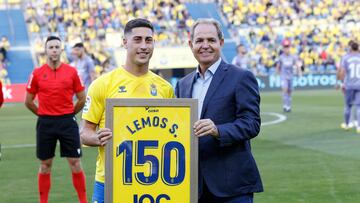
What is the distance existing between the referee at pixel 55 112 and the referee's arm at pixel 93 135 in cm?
402

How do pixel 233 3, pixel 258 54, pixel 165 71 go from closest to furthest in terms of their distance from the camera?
pixel 165 71 < pixel 258 54 < pixel 233 3

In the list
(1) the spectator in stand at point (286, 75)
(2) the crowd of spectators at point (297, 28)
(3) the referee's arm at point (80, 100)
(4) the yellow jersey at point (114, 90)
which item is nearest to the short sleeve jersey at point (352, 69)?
(1) the spectator in stand at point (286, 75)

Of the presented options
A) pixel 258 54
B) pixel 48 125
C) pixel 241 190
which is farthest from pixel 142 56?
pixel 258 54

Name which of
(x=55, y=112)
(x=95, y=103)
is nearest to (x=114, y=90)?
(x=95, y=103)

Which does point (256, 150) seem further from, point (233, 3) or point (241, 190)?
point (233, 3)

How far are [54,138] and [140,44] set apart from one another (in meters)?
4.52

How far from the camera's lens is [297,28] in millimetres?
45688

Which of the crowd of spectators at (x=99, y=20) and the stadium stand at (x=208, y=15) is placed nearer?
the crowd of spectators at (x=99, y=20)

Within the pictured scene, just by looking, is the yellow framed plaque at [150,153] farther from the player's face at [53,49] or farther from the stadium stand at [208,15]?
the stadium stand at [208,15]

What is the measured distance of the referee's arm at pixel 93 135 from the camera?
4793 millimetres

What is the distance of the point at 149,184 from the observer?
4.83 metres

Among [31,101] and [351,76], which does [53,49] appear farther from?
[351,76]

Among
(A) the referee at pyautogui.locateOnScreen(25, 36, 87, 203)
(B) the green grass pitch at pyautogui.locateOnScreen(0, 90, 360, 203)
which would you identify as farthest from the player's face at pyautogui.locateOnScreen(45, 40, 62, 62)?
(B) the green grass pitch at pyautogui.locateOnScreen(0, 90, 360, 203)

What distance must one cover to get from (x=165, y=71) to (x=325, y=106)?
531 inches
